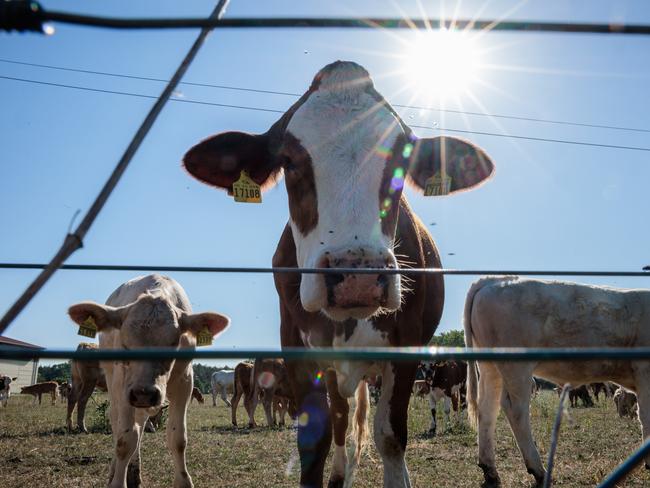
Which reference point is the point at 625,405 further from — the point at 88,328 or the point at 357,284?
the point at 357,284

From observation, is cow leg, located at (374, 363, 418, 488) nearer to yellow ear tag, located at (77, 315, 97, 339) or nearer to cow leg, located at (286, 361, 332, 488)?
cow leg, located at (286, 361, 332, 488)

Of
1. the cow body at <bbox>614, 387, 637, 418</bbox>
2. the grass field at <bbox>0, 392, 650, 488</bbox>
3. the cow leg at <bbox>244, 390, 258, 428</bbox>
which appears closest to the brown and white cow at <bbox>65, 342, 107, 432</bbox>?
the grass field at <bbox>0, 392, 650, 488</bbox>

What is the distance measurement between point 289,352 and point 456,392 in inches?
643

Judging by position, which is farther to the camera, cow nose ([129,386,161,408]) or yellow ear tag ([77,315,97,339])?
yellow ear tag ([77,315,97,339])

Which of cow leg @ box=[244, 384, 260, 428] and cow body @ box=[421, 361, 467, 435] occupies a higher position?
cow body @ box=[421, 361, 467, 435]

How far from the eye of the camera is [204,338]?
5.39 m

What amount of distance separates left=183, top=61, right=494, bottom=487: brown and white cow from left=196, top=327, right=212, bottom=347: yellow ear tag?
953mm

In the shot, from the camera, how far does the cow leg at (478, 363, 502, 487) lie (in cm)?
582

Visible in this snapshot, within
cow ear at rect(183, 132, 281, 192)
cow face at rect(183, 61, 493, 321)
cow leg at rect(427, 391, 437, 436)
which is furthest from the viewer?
cow leg at rect(427, 391, 437, 436)

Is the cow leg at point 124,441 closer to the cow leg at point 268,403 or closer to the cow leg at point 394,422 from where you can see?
the cow leg at point 394,422

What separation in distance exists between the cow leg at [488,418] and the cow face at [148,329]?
2.87 meters

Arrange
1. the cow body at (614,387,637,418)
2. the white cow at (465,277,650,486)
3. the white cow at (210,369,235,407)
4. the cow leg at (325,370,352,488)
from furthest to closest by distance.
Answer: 1. the white cow at (210,369,235,407)
2. the cow body at (614,387,637,418)
3. the white cow at (465,277,650,486)
4. the cow leg at (325,370,352,488)

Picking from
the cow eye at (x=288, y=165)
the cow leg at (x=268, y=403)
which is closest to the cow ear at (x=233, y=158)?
the cow eye at (x=288, y=165)

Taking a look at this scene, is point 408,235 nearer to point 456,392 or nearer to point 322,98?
point 322,98
